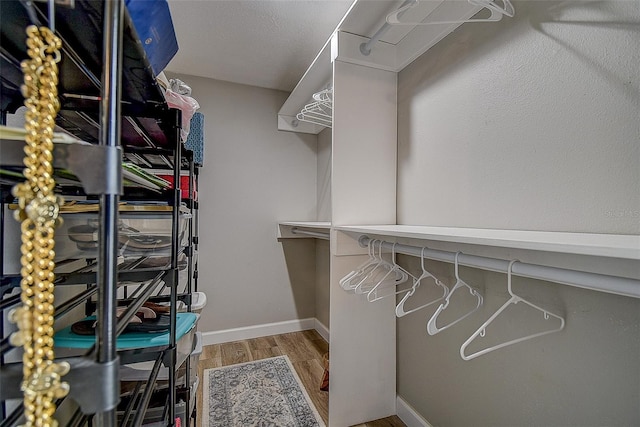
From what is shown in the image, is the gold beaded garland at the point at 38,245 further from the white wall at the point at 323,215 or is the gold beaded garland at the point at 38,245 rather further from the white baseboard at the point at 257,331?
the white baseboard at the point at 257,331

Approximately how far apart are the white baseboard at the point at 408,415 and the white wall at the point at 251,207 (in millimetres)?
1315

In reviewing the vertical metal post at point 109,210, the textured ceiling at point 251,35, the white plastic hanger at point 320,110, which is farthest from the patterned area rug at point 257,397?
the textured ceiling at point 251,35

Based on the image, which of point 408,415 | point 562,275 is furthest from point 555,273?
point 408,415

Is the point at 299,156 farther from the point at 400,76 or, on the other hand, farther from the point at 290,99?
the point at 400,76

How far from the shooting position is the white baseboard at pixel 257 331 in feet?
7.88

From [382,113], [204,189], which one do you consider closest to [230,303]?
[204,189]

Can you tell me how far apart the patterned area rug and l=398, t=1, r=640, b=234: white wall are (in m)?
1.29

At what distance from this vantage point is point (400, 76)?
1583 mm

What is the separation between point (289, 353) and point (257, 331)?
44 cm

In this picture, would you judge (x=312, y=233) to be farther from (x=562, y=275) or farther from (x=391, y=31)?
(x=562, y=275)

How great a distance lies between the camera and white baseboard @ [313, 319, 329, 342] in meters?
2.48

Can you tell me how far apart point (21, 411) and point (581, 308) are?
1.28 meters

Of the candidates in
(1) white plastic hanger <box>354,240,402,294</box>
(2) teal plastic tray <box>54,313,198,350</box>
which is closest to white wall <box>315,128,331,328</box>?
(1) white plastic hanger <box>354,240,402,294</box>

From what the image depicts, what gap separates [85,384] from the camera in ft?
1.24
